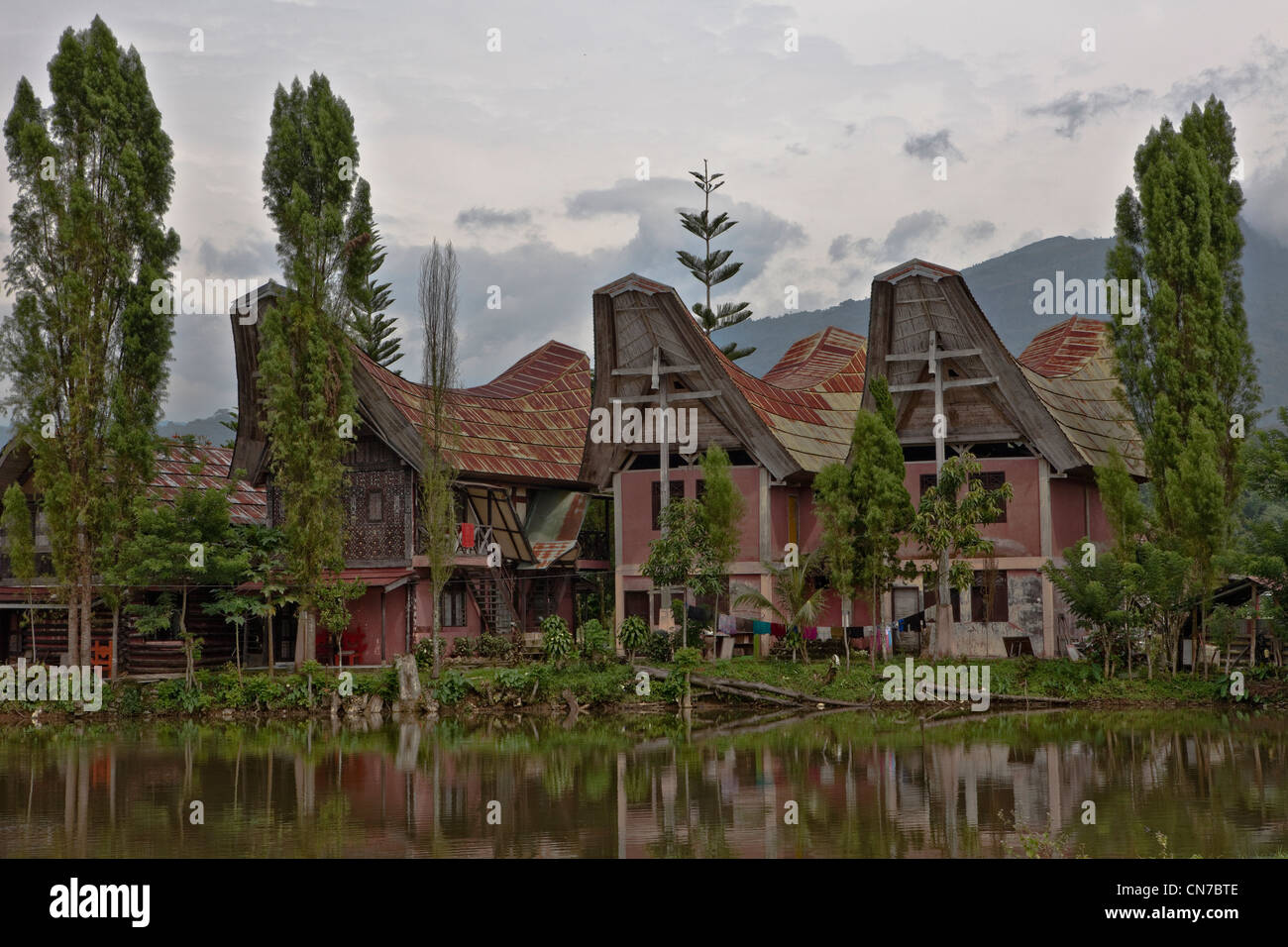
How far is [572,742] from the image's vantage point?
67.6 ft

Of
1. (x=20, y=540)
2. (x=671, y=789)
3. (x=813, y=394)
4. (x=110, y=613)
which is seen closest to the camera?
(x=671, y=789)

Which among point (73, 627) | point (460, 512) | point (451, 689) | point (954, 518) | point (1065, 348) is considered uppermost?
point (1065, 348)

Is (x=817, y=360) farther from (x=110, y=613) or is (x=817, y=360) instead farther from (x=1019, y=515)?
(x=110, y=613)

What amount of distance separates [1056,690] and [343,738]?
1232 cm

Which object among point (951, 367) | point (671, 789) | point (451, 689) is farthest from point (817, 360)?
point (671, 789)

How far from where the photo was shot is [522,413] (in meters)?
38.2

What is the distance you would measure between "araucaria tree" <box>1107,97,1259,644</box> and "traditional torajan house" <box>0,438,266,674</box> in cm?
1806

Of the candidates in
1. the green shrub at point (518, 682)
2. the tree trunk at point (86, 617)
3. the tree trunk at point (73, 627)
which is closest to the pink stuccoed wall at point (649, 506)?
the green shrub at point (518, 682)

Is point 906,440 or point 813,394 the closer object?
point 906,440

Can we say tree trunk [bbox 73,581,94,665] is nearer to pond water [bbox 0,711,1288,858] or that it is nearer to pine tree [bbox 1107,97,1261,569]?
pond water [bbox 0,711,1288,858]

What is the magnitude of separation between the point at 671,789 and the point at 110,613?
18.1 m

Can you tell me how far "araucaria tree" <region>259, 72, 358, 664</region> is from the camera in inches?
1105

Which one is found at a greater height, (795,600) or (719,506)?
(719,506)
